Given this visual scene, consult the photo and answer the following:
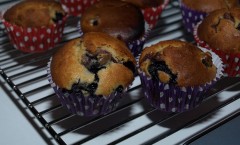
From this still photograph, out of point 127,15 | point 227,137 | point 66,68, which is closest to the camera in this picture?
point 227,137

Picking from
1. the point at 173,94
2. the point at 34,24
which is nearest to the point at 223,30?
the point at 173,94

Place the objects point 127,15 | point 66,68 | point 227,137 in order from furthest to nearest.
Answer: point 127,15 → point 66,68 → point 227,137

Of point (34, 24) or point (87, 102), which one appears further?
point (34, 24)

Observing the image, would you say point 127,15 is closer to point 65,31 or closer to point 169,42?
point 169,42

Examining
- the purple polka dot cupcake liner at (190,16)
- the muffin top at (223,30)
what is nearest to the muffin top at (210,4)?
the purple polka dot cupcake liner at (190,16)

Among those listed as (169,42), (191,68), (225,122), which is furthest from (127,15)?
(225,122)

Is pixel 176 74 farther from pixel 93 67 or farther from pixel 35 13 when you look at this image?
pixel 35 13

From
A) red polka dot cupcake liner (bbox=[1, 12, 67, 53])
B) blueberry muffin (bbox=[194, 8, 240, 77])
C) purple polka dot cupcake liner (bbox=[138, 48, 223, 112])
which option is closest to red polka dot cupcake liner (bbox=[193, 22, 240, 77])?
blueberry muffin (bbox=[194, 8, 240, 77])
